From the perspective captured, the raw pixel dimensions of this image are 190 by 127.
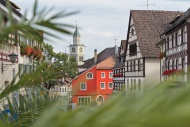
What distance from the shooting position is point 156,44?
92.8ft

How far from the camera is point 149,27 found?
2997cm

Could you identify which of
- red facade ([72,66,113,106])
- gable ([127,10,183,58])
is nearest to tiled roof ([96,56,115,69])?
gable ([127,10,183,58])

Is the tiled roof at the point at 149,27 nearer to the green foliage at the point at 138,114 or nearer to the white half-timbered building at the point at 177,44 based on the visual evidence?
the white half-timbered building at the point at 177,44

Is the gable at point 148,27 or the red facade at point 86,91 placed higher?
the gable at point 148,27

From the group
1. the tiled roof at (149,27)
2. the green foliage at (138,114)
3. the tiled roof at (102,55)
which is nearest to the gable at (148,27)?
the tiled roof at (149,27)

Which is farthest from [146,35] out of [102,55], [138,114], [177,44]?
[102,55]

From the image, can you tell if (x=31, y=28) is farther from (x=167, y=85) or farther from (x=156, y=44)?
(x=156, y=44)

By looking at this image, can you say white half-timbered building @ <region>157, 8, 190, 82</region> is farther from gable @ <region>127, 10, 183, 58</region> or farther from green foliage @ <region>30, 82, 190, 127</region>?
green foliage @ <region>30, 82, 190, 127</region>

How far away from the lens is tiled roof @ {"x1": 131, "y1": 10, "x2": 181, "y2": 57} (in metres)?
29.5

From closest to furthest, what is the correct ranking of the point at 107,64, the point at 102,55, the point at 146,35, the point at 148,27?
the point at 146,35 → the point at 148,27 → the point at 107,64 → the point at 102,55

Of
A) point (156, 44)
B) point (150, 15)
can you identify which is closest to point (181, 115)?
point (156, 44)

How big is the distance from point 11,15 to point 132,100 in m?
0.19

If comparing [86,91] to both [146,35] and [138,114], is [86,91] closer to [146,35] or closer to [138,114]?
[138,114]

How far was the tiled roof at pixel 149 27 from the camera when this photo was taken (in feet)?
96.7
